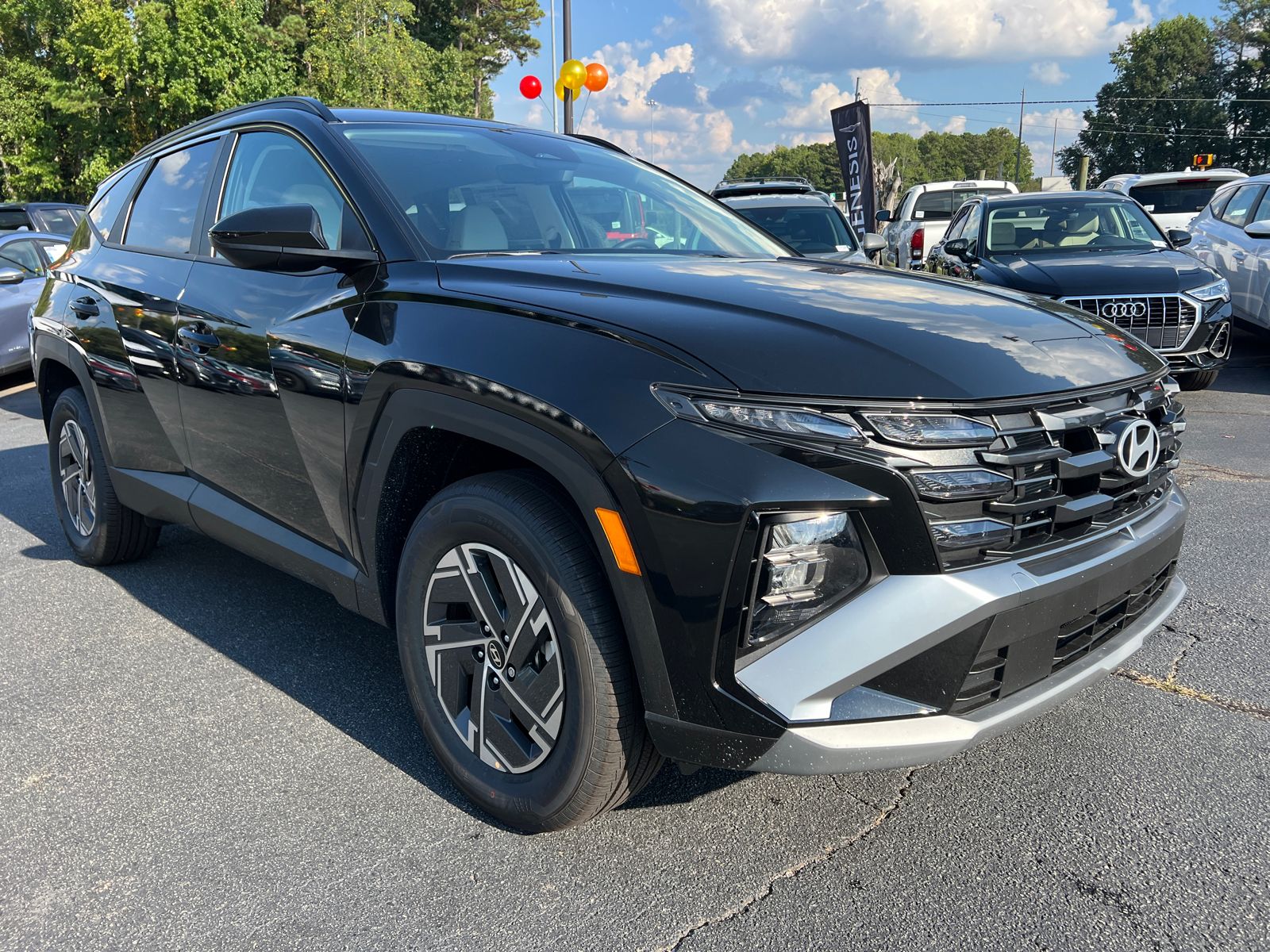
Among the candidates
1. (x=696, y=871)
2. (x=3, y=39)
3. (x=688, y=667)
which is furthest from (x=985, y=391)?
(x=3, y=39)

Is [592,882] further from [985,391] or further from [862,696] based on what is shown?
[985,391]

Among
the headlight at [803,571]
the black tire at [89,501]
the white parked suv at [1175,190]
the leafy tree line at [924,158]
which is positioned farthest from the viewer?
the leafy tree line at [924,158]

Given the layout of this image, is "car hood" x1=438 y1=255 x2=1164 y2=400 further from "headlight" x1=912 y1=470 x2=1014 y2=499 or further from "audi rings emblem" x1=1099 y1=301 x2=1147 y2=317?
"audi rings emblem" x1=1099 y1=301 x2=1147 y2=317

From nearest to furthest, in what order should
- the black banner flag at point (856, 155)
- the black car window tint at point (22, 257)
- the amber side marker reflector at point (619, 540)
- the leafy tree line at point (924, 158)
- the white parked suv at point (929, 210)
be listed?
the amber side marker reflector at point (619, 540) → the black car window tint at point (22, 257) → the white parked suv at point (929, 210) → the black banner flag at point (856, 155) → the leafy tree line at point (924, 158)

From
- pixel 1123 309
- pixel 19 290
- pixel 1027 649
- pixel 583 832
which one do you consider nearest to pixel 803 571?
pixel 1027 649

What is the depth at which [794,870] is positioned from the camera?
7.09 ft

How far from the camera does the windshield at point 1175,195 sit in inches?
566

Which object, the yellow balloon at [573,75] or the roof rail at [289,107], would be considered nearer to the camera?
the roof rail at [289,107]

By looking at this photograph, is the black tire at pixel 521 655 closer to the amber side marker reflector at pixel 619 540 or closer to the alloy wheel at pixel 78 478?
the amber side marker reflector at pixel 619 540

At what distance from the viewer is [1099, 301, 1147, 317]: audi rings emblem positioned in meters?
7.11

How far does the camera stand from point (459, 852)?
2246 millimetres

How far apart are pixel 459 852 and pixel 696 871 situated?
544 mm

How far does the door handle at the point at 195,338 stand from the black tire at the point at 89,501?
3.57 feet

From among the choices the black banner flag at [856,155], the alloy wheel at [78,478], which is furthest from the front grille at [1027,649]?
the black banner flag at [856,155]
